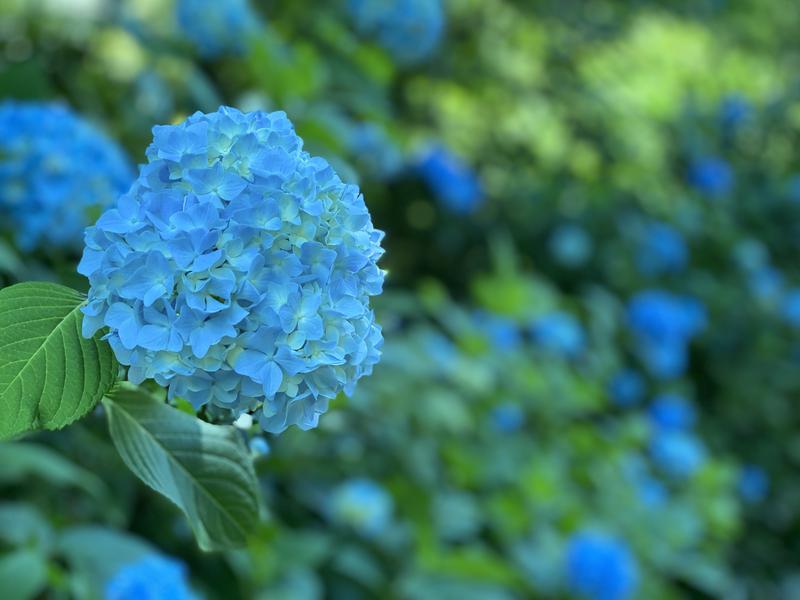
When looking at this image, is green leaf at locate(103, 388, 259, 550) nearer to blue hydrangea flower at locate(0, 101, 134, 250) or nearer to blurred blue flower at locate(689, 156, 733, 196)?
blue hydrangea flower at locate(0, 101, 134, 250)

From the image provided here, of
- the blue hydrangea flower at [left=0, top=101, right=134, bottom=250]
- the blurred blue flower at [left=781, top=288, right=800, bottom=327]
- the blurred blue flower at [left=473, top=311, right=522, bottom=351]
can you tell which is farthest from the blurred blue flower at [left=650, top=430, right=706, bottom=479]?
the blue hydrangea flower at [left=0, top=101, right=134, bottom=250]

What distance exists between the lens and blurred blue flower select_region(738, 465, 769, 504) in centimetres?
364

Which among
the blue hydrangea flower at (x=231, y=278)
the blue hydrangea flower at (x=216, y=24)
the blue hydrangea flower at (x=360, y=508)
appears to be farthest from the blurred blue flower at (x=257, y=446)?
the blue hydrangea flower at (x=216, y=24)

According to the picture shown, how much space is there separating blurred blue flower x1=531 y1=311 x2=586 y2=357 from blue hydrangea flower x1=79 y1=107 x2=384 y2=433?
2379 millimetres

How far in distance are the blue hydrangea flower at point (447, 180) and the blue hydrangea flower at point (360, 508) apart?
1.89m

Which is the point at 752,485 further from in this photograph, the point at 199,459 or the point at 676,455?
the point at 199,459

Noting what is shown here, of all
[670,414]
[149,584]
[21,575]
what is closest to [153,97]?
[21,575]

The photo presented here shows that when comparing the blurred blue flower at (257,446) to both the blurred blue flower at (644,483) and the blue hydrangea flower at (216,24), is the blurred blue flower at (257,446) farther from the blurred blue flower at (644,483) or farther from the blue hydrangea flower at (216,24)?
the blurred blue flower at (644,483)

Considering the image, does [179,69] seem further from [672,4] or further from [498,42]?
[672,4]

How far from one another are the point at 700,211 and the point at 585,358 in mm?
1427

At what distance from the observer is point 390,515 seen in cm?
→ 233

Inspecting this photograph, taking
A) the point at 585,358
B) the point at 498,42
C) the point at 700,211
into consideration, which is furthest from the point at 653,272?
the point at 498,42

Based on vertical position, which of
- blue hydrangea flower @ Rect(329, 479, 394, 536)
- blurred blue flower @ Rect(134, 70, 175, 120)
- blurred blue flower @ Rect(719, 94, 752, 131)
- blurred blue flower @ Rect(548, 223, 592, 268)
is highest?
blurred blue flower @ Rect(719, 94, 752, 131)

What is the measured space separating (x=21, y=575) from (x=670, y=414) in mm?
2522
